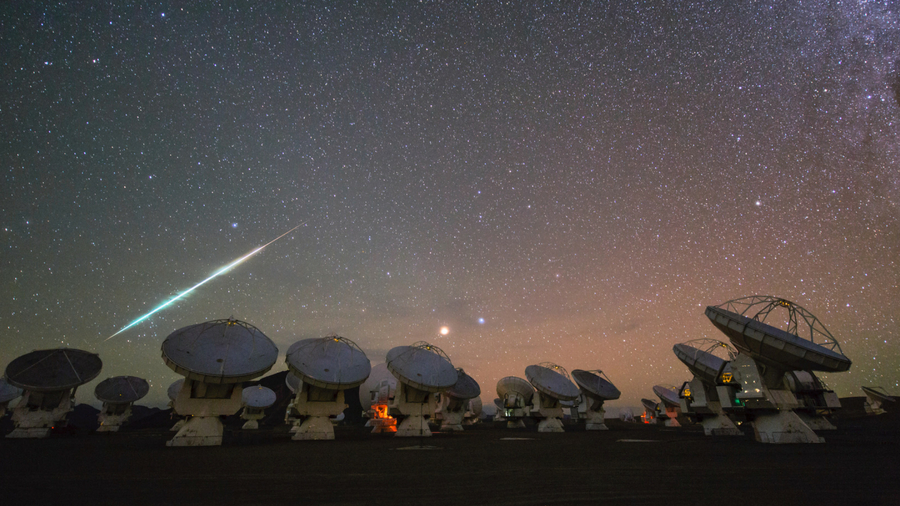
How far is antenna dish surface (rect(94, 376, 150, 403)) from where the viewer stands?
4061 cm

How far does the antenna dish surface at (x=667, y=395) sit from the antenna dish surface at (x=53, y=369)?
59.7m

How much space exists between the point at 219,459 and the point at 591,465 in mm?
12805

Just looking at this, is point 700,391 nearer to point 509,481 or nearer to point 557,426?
point 557,426

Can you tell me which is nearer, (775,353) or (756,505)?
(756,505)

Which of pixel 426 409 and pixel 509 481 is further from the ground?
→ pixel 426 409

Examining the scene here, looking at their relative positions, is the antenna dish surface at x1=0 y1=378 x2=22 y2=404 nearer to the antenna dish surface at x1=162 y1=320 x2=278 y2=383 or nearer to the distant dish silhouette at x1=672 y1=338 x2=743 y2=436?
the antenna dish surface at x1=162 y1=320 x2=278 y2=383

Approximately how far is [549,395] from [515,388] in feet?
47.1

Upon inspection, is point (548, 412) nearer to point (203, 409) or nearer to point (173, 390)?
point (203, 409)

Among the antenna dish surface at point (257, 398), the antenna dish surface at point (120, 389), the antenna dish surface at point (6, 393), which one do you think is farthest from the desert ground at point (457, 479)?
the antenna dish surface at point (6, 393)

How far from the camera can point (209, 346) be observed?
2061 cm

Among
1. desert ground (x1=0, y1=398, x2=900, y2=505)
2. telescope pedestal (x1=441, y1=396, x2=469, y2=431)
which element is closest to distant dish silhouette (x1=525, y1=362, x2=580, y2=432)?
telescope pedestal (x1=441, y1=396, x2=469, y2=431)

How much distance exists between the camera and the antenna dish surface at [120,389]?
40.6 metres

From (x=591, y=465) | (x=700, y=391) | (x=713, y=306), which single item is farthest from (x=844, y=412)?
(x=591, y=465)

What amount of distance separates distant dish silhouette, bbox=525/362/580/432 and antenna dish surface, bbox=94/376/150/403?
4095 cm
